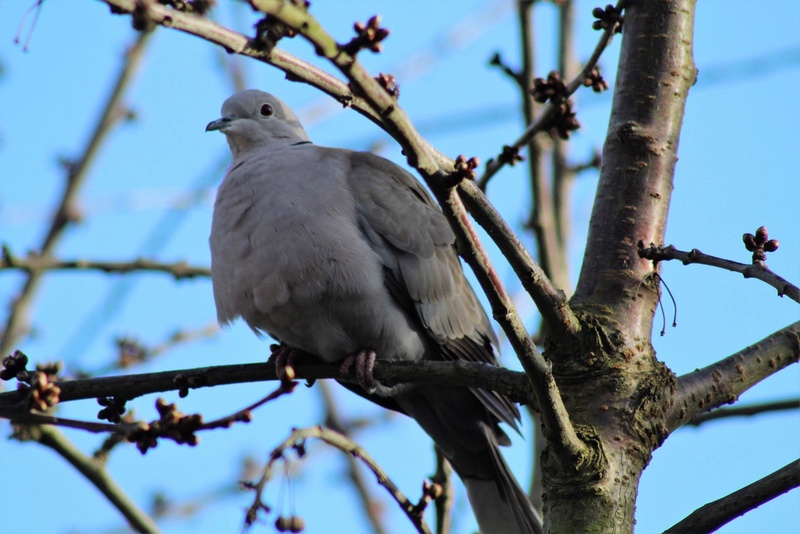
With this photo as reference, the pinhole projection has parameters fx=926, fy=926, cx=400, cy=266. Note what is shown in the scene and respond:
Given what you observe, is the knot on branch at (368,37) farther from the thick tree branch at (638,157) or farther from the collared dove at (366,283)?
the collared dove at (366,283)

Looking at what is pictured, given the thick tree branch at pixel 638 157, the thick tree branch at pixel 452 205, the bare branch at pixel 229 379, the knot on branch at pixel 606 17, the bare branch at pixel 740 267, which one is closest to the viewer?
the thick tree branch at pixel 452 205

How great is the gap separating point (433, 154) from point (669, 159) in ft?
4.39

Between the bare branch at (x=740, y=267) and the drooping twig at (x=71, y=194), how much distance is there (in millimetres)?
3176

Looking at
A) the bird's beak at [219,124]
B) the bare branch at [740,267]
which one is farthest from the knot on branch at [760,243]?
the bird's beak at [219,124]

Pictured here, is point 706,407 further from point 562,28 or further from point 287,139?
point 562,28

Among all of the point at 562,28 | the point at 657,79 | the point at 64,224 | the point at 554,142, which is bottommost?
the point at 657,79

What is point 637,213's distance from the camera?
323 centimetres

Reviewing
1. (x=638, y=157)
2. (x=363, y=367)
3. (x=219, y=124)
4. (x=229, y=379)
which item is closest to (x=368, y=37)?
(x=229, y=379)

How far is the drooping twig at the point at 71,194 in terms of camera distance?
459 centimetres

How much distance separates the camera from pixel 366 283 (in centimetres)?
379

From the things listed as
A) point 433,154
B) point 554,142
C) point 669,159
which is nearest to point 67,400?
point 433,154

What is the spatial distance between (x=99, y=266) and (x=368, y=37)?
3007 millimetres

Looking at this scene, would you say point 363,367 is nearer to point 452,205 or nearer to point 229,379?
point 229,379

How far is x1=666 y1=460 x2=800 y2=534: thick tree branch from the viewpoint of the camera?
7.88 ft
